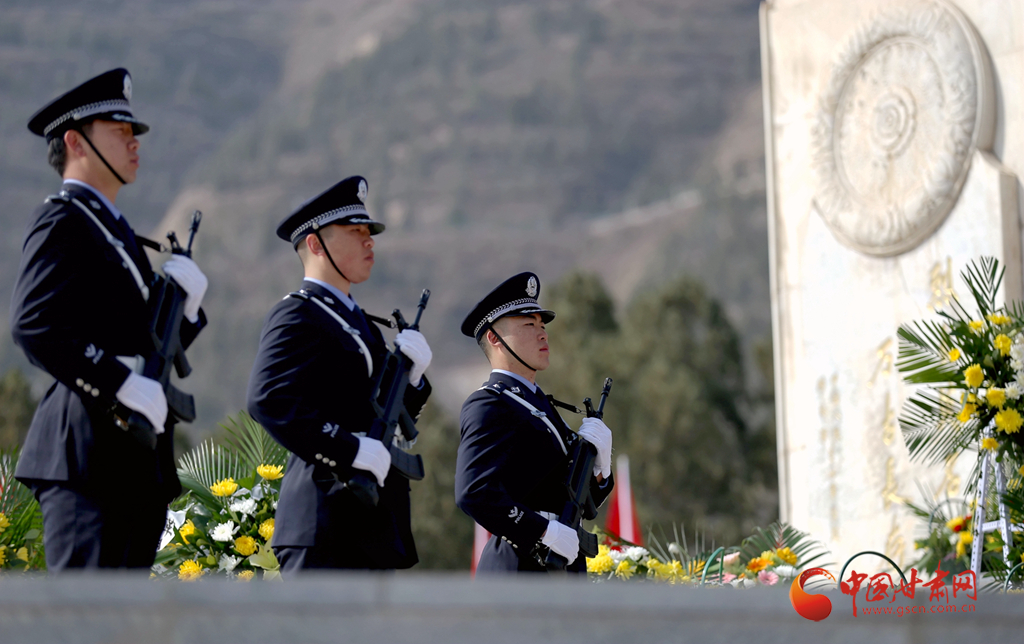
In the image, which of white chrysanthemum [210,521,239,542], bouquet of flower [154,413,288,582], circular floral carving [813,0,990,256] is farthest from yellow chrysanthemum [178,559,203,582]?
circular floral carving [813,0,990,256]

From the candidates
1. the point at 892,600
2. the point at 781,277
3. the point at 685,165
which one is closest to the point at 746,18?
the point at 685,165

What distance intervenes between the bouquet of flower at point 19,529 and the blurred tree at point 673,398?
77.5 feet

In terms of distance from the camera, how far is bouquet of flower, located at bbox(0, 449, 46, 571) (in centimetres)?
479

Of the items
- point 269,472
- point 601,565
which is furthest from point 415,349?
point 601,565

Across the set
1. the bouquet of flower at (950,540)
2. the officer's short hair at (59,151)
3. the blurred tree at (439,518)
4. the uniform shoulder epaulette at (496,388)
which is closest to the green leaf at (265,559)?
the uniform shoulder epaulette at (496,388)

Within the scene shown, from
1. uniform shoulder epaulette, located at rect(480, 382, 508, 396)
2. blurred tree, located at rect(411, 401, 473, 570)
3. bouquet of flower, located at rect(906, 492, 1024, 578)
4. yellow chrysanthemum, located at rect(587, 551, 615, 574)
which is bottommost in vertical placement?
blurred tree, located at rect(411, 401, 473, 570)

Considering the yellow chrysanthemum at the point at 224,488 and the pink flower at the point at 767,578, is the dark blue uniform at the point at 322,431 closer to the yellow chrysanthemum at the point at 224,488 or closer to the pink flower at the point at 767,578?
the yellow chrysanthemum at the point at 224,488

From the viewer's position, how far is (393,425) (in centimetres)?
340

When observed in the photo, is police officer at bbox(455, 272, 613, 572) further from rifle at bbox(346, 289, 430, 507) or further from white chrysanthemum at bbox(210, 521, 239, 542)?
white chrysanthemum at bbox(210, 521, 239, 542)

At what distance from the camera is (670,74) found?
93062mm

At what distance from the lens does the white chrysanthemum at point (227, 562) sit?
4773 millimetres

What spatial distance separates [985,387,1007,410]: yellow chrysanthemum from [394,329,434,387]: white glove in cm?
303

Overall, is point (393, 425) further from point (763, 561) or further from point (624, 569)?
point (763, 561)

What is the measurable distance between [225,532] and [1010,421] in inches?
135
